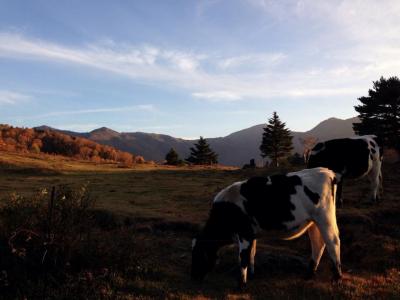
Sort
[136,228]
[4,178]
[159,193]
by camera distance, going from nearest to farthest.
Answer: [136,228] → [159,193] → [4,178]

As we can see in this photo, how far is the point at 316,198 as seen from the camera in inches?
397

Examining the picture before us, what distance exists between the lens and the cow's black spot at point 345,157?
1641cm

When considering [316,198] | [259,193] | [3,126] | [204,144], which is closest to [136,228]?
[259,193]

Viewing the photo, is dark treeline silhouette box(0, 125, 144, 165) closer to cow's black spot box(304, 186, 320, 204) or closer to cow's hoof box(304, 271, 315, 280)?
cow's hoof box(304, 271, 315, 280)

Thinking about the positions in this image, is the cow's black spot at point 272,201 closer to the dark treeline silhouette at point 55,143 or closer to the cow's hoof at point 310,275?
the cow's hoof at point 310,275

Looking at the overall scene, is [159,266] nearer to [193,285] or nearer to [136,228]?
[193,285]

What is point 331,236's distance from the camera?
10109 millimetres

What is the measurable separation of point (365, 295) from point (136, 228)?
27.5 ft

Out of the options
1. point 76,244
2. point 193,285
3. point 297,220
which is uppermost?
point 297,220

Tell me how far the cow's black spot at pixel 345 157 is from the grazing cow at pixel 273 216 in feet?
20.1

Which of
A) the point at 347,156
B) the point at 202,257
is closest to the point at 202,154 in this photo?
the point at 347,156

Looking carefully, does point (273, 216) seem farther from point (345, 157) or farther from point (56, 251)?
point (345, 157)

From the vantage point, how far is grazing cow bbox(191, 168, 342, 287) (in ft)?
33.1

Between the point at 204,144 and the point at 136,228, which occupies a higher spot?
the point at 204,144
